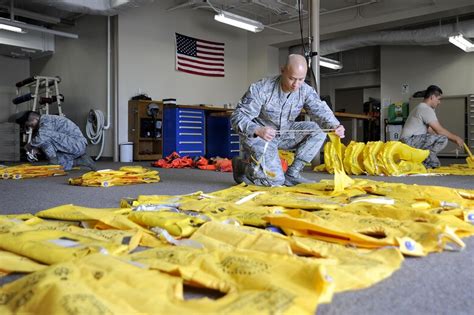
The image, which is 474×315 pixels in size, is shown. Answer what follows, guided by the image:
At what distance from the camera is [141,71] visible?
8.30 m

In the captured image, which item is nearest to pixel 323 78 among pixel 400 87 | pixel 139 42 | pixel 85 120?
pixel 400 87

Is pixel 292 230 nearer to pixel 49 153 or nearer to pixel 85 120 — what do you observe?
pixel 49 153

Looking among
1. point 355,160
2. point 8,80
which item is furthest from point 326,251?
point 8,80

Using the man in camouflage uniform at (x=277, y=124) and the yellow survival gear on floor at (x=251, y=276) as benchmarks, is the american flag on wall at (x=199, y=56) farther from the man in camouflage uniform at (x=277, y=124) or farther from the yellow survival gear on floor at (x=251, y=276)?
the yellow survival gear on floor at (x=251, y=276)

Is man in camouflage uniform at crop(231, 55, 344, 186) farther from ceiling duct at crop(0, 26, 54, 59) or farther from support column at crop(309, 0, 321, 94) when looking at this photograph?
ceiling duct at crop(0, 26, 54, 59)

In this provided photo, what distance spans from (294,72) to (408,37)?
284 inches

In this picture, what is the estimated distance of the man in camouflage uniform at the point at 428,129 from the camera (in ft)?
17.2

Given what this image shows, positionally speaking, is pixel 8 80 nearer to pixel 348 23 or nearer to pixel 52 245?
pixel 348 23

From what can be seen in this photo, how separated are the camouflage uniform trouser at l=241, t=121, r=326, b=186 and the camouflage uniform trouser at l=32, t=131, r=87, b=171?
2587 mm

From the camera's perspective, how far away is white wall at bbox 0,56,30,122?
9930 mm

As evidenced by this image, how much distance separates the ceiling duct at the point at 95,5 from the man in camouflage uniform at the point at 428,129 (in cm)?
430

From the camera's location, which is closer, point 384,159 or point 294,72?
point 294,72

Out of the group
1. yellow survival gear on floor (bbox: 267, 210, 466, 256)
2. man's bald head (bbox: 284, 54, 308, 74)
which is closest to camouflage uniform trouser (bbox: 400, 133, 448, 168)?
man's bald head (bbox: 284, 54, 308, 74)

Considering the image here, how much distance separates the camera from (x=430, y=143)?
529 centimetres
